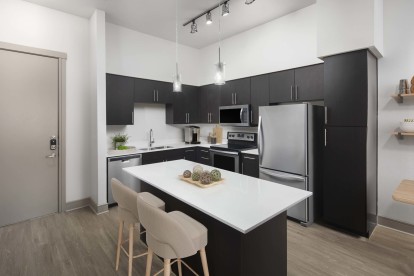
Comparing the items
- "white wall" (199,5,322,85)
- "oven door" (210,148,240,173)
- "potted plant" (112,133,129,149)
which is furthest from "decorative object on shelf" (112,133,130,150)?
"white wall" (199,5,322,85)

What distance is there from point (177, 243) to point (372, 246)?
2.37 m

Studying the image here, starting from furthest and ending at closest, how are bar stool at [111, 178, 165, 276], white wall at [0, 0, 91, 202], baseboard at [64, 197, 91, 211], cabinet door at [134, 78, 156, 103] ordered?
cabinet door at [134, 78, 156, 103]
baseboard at [64, 197, 91, 211]
white wall at [0, 0, 91, 202]
bar stool at [111, 178, 165, 276]

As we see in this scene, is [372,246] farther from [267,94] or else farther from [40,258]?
[40,258]

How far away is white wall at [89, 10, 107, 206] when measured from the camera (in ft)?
10.8

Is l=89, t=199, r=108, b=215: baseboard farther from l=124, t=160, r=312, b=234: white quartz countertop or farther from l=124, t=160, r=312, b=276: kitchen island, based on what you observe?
l=124, t=160, r=312, b=276: kitchen island

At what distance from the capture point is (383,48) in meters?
2.74

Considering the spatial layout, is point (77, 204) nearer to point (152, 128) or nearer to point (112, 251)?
point (112, 251)

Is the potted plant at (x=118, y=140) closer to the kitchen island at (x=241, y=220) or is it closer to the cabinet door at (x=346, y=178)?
the kitchen island at (x=241, y=220)

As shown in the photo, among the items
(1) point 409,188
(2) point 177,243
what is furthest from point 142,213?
(1) point 409,188

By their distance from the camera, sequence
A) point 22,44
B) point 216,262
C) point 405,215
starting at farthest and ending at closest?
point 22,44 < point 405,215 < point 216,262

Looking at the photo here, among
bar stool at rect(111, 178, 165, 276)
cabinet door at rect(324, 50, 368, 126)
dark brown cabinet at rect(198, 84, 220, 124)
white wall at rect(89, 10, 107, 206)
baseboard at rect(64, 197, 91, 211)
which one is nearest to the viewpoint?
bar stool at rect(111, 178, 165, 276)

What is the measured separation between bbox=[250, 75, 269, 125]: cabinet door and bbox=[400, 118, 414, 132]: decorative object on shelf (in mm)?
1754

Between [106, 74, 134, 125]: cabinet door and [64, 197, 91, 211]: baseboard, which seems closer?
[64, 197, 91, 211]: baseboard

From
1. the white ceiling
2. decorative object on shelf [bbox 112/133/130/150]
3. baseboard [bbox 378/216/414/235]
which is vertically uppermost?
the white ceiling
